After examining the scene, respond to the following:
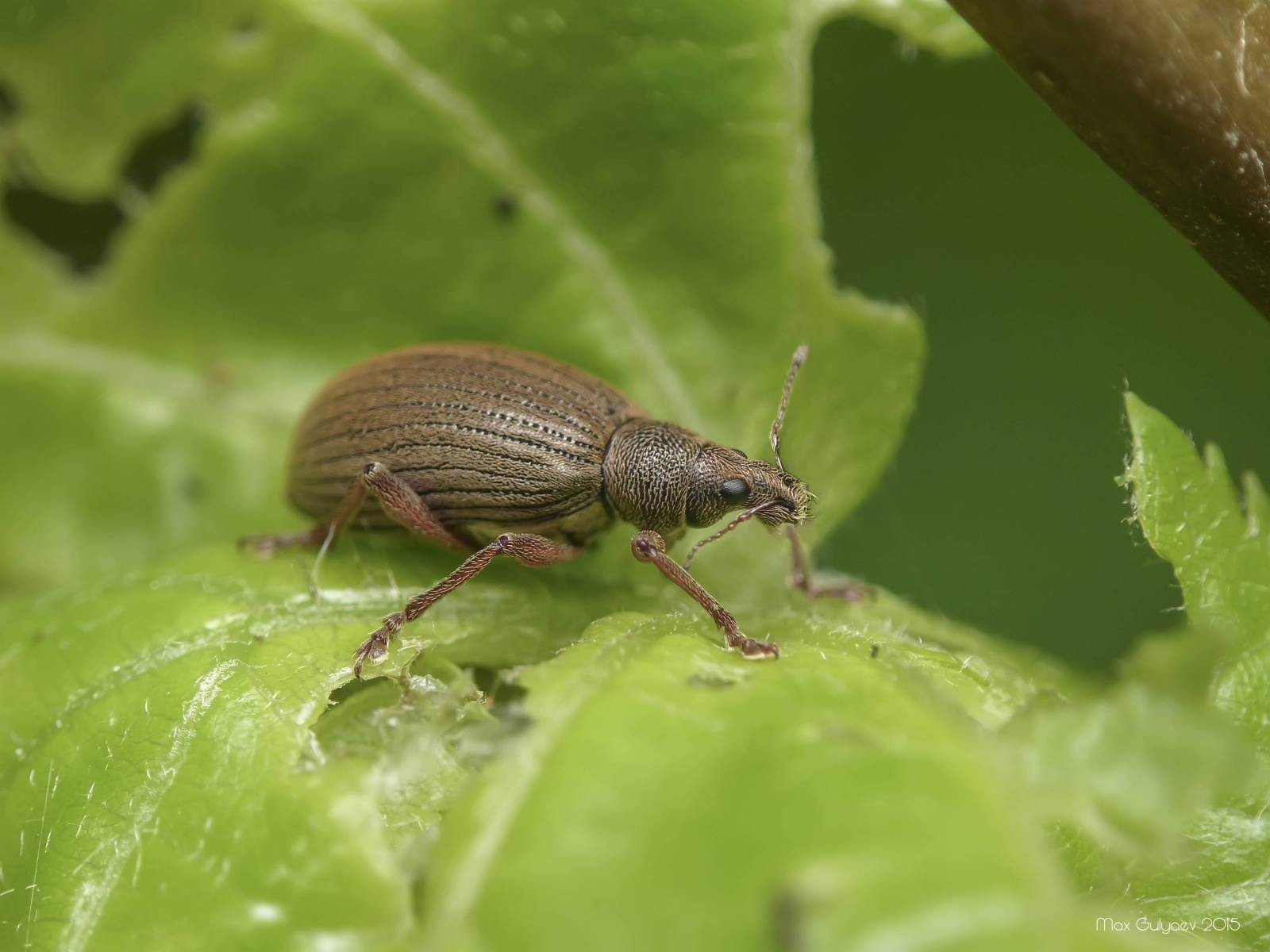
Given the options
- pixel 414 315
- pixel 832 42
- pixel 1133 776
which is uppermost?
pixel 832 42

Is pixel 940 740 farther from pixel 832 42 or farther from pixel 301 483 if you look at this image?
pixel 832 42

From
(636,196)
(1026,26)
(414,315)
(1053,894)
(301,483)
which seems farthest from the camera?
(414,315)

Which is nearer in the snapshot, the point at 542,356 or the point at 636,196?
the point at 636,196

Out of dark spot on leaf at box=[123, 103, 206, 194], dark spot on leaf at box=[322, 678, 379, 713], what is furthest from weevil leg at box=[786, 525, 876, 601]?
dark spot on leaf at box=[123, 103, 206, 194]

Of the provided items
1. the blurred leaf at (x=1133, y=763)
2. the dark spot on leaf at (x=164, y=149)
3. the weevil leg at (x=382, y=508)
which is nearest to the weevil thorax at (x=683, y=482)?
the weevil leg at (x=382, y=508)

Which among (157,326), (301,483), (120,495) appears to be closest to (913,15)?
(301,483)

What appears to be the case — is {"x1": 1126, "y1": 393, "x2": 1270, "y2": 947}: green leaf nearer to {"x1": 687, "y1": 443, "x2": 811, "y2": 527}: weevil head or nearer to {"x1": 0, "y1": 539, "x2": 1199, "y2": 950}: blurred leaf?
{"x1": 0, "y1": 539, "x2": 1199, "y2": 950}: blurred leaf

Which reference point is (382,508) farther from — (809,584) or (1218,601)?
(1218,601)

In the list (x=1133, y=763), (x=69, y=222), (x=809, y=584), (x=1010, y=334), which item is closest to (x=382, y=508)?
(x=809, y=584)
